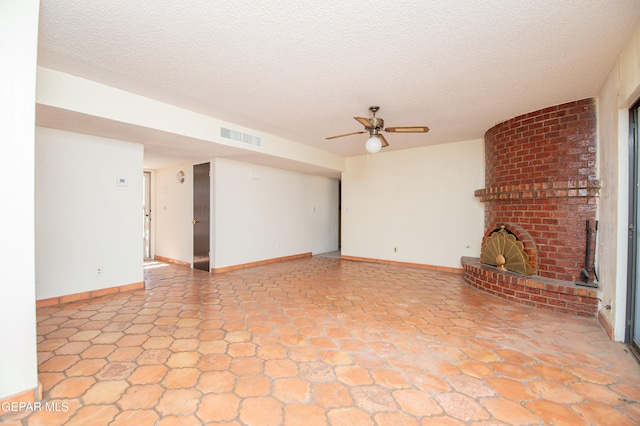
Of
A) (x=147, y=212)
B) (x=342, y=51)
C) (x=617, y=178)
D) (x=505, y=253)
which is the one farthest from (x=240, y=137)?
(x=617, y=178)

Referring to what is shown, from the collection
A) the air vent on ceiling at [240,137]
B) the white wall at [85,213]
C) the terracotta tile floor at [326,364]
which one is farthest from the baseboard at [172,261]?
the air vent on ceiling at [240,137]

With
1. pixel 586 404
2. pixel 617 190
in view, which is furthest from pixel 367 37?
pixel 586 404

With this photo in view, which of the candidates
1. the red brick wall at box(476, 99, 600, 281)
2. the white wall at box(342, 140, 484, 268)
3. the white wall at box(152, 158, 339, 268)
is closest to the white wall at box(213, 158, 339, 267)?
the white wall at box(152, 158, 339, 268)

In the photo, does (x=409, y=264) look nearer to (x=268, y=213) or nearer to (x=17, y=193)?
(x=268, y=213)

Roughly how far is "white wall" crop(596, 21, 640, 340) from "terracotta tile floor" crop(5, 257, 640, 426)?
398 mm

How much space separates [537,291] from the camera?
11.0ft

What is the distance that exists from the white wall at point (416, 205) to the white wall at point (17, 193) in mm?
5382

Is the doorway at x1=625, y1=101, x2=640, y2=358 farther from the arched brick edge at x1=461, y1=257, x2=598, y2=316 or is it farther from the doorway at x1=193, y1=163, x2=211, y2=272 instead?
the doorway at x1=193, y1=163, x2=211, y2=272

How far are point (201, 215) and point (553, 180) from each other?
5462mm

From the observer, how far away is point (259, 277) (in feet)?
15.5

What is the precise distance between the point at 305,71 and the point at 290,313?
2.47m

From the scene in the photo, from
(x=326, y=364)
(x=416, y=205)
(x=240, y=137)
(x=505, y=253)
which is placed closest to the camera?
(x=326, y=364)

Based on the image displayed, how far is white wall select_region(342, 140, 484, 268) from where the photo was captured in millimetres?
5090

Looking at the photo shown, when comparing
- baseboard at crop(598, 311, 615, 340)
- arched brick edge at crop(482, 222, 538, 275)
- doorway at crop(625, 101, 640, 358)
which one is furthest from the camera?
arched brick edge at crop(482, 222, 538, 275)
